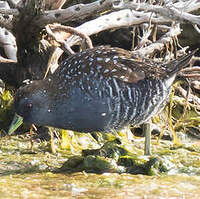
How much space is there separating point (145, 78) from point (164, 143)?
209cm

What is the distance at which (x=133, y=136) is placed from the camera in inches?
283

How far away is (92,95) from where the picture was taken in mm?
4887

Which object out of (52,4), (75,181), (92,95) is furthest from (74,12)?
(75,181)

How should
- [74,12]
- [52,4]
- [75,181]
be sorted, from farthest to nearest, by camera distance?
[52,4], [74,12], [75,181]

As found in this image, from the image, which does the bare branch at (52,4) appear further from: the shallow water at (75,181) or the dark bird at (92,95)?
the shallow water at (75,181)

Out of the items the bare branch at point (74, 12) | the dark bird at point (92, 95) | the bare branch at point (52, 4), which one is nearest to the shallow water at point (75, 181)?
the dark bird at point (92, 95)

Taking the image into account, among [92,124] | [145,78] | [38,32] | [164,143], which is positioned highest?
[38,32]

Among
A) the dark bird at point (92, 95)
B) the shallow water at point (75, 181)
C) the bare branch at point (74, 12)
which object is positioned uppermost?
the bare branch at point (74, 12)

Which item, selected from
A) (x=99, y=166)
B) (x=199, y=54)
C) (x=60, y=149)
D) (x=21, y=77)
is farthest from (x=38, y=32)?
(x=199, y=54)

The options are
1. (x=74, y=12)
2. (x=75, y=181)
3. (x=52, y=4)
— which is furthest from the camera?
(x=52, y=4)

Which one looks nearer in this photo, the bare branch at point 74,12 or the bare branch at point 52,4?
the bare branch at point 74,12

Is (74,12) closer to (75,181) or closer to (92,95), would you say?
(92,95)

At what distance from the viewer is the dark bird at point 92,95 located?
Answer: 16.1 ft

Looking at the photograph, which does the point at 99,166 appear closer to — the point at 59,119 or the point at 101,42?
the point at 59,119
